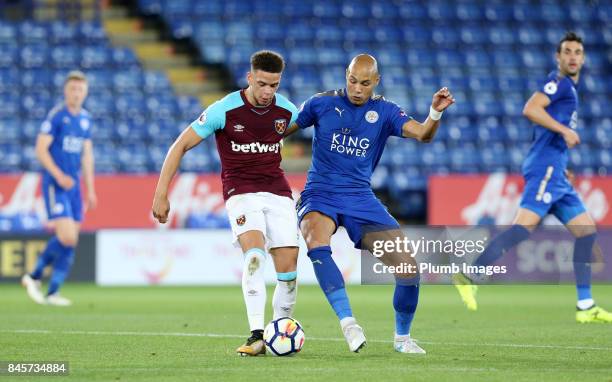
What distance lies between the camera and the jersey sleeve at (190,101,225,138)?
7512 millimetres

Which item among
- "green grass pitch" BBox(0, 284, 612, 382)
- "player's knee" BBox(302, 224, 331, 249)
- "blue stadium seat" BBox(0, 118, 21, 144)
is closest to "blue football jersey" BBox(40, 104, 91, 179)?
"green grass pitch" BBox(0, 284, 612, 382)

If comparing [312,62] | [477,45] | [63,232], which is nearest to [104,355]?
[63,232]

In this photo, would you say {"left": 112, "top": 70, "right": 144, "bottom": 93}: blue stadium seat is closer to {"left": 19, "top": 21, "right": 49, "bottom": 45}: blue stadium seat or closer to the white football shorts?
{"left": 19, "top": 21, "right": 49, "bottom": 45}: blue stadium seat

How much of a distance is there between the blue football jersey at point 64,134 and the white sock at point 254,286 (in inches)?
237

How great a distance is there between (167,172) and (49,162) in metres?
5.72

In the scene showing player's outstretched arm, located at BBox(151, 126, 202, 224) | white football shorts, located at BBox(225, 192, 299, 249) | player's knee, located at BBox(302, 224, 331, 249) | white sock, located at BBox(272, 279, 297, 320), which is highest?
player's outstretched arm, located at BBox(151, 126, 202, 224)

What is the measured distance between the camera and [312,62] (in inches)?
906

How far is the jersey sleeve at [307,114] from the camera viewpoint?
25.9 feet

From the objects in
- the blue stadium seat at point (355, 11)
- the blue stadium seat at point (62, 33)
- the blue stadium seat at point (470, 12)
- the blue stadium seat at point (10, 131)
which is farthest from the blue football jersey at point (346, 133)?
the blue stadium seat at point (470, 12)

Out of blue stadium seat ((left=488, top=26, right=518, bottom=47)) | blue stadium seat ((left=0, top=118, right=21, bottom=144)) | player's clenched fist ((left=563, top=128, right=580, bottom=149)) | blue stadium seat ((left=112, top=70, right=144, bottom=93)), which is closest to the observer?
player's clenched fist ((left=563, top=128, right=580, bottom=149))

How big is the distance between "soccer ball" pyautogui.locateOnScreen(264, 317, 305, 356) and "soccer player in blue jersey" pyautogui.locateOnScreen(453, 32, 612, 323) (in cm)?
337

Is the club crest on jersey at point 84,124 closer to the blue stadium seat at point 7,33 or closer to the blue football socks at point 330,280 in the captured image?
the blue football socks at point 330,280

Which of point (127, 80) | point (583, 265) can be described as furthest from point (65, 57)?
point (583, 265)

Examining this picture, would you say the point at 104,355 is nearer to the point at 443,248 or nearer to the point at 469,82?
the point at 443,248
